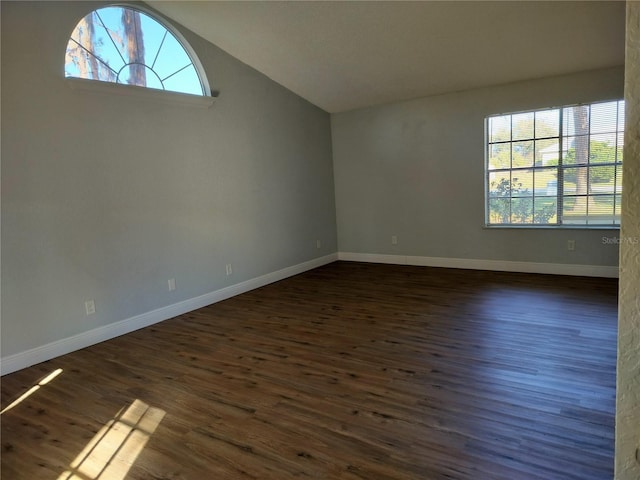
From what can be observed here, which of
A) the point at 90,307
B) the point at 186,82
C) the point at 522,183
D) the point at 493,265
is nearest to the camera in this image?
the point at 90,307

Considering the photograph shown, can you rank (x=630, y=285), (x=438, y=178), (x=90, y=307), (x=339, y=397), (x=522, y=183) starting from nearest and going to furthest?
(x=630, y=285) → (x=339, y=397) → (x=90, y=307) → (x=522, y=183) → (x=438, y=178)

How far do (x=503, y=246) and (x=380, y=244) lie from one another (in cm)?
180

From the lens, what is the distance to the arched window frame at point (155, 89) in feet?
11.1

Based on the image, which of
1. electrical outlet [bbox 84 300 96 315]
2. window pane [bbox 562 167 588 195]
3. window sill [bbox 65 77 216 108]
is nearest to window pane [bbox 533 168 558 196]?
window pane [bbox 562 167 588 195]

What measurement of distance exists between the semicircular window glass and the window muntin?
3.87 meters

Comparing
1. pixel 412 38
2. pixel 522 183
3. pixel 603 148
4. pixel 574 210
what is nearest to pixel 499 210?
pixel 522 183

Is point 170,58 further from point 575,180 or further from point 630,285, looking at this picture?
point 575,180

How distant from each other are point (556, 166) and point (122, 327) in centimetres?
521

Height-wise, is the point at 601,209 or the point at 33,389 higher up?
the point at 601,209

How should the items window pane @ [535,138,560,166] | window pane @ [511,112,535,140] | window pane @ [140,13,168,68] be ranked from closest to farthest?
window pane @ [140,13,168,68] < window pane @ [535,138,560,166] < window pane @ [511,112,535,140]

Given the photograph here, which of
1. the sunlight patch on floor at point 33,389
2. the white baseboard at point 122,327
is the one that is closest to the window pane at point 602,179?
the white baseboard at point 122,327

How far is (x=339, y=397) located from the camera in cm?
240

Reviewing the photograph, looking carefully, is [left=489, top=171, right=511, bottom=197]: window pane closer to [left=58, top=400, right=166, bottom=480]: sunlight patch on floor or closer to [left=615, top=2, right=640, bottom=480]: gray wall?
[left=615, top=2, right=640, bottom=480]: gray wall

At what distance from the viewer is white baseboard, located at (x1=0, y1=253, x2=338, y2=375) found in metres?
3.10
